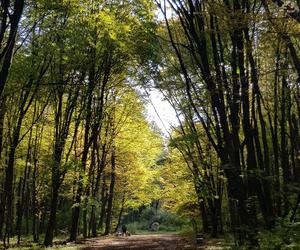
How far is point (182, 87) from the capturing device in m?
18.8

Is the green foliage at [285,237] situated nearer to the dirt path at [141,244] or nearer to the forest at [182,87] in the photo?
the forest at [182,87]

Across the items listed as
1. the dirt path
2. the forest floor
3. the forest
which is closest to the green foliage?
the forest

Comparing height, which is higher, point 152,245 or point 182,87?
point 182,87

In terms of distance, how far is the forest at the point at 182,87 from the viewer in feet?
33.2

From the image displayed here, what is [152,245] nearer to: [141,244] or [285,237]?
[141,244]

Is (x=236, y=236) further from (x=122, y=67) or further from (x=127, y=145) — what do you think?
(x=127, y=145)

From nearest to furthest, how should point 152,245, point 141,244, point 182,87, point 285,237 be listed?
point 285,237
point 182,87
point 152,245
point 141,244

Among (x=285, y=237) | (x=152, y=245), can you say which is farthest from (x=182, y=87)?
(x=285, y=237)

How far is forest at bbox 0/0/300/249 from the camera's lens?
10117mm

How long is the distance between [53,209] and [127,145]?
14249 mm

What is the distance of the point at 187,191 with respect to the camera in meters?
29.0

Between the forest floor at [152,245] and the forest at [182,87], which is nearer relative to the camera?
the forest at [182,87]

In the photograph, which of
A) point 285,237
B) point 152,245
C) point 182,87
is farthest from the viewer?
point 152,245

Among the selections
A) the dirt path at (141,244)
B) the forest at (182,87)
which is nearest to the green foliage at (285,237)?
the forest at (182,87)
